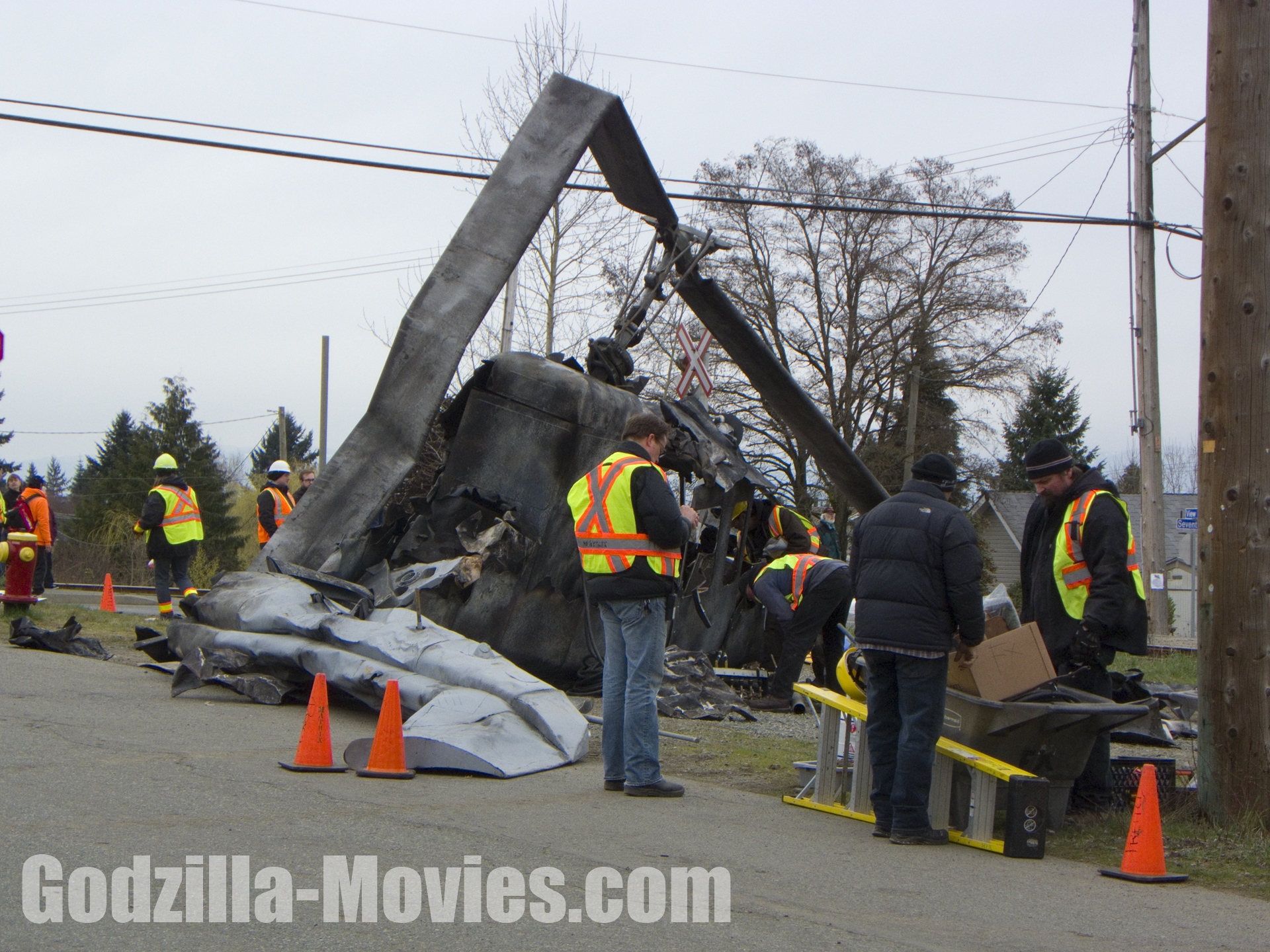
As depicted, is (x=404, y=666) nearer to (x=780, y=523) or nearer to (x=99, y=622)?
(x=780, y=523)

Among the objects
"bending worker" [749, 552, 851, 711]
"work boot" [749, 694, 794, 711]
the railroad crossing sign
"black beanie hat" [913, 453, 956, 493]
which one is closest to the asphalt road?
"black beanie hat" [913, 453, 956, 493]

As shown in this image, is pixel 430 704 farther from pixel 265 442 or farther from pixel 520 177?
pixel 265 442

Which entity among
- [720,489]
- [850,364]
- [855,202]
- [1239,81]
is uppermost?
[855,202]

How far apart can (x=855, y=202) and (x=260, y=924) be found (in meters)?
35.9

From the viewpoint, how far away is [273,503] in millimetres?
13695

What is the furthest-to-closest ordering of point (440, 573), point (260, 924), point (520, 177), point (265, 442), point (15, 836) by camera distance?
1. point (265, 442)
2. point (520, 177)
3. point (440, 573)
4. point (15, 836)
5. point (260, 924)

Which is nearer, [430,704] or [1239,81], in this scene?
[1239,81]

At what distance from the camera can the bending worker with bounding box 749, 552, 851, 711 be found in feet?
32.2

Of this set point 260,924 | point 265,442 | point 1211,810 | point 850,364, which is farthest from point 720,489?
point 265,442

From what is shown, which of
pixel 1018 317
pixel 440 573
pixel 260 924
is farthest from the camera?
pixel 1018 317

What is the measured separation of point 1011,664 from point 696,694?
4.06 metres

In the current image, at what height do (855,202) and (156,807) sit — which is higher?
(855,202)

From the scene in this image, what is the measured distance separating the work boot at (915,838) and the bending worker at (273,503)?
30.6 ft

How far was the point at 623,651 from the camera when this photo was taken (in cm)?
625
